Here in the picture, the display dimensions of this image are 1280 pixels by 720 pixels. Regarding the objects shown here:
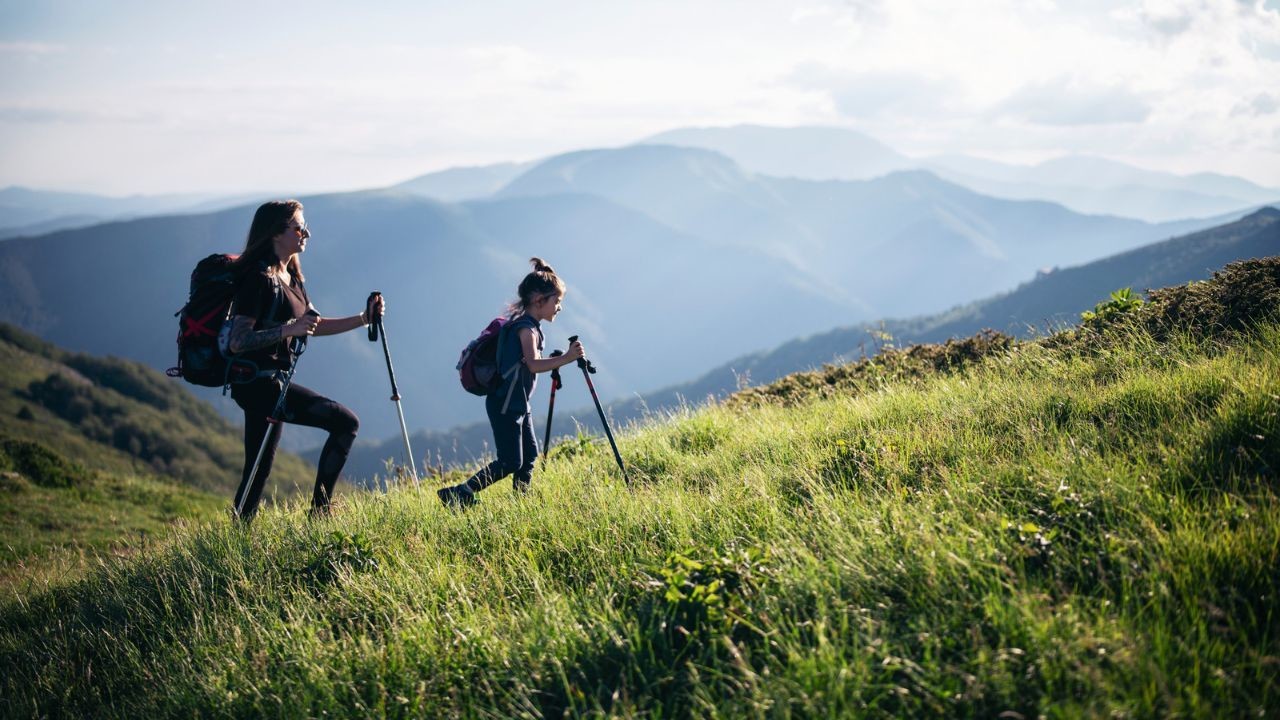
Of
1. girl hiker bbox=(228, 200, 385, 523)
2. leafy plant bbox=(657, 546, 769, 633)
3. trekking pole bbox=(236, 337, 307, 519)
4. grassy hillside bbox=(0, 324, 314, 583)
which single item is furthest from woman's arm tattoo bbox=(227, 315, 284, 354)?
leafy plant bbox=(657, 546, 769, 633)

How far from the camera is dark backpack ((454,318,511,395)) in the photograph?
5.99 metres

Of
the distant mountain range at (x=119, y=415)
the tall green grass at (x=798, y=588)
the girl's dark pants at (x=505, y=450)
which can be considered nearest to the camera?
the tall green grass at (x=798, y=588)

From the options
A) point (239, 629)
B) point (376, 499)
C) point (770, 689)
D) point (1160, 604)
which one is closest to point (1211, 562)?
point (1160, 604)

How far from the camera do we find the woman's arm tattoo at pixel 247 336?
555 cm

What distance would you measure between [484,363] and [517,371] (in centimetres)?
32

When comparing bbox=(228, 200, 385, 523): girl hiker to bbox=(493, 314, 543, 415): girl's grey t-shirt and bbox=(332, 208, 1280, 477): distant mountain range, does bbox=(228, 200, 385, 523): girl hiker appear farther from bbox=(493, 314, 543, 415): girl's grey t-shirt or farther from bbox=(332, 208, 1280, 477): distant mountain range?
bbox=(332, 208, 1280, 477): distant mountain range

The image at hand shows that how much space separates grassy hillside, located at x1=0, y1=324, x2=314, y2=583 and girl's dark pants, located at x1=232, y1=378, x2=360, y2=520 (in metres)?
1.75

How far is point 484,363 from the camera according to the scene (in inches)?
238

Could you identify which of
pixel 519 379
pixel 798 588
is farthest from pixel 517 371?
pixel 798 588

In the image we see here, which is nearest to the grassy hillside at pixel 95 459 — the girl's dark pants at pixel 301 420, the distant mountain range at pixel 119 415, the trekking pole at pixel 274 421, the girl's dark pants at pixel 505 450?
the distant mountain range at pixel 119 415

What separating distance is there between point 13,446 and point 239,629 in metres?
13.6

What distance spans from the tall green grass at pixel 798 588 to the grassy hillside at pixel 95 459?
3.08m

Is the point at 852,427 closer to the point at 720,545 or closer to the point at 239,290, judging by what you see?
the point at 720,545

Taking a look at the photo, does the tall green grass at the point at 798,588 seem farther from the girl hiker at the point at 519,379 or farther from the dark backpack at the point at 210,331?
the dark backpack at the point at 210,331
